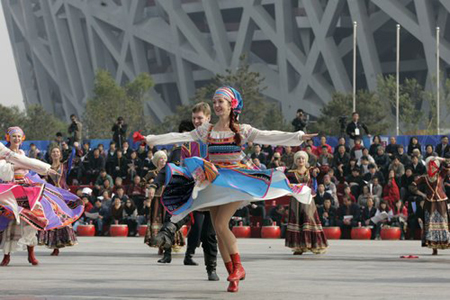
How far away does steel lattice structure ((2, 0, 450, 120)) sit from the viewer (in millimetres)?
72188

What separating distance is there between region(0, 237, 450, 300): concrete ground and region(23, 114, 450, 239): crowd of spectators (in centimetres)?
765

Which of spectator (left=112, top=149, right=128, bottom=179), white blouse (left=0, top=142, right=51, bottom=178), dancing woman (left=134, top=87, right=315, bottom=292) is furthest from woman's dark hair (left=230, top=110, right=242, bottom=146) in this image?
spectator (left=112, top=149, right=128, bottom=179)

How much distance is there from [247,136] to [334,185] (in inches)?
662

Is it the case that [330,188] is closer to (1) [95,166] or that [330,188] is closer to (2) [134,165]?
(2) [134,165]

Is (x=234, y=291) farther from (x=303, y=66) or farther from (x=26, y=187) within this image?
(x=303, y=66)

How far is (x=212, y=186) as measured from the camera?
10734 millimetres

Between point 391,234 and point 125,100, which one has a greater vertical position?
point 125,100

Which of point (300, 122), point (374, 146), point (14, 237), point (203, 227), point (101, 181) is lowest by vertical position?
point (14, 237)

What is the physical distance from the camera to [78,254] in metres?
18.2

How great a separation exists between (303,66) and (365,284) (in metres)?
65.1

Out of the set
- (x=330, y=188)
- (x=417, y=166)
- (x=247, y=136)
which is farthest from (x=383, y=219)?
(x=247, y=136)

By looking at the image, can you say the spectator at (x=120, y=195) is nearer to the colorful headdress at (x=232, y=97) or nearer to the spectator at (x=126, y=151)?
the spectator at (x=126, y=151)

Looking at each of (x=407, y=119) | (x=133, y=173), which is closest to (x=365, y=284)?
(x=133, y=173)

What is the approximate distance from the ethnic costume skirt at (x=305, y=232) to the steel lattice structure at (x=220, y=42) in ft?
159
